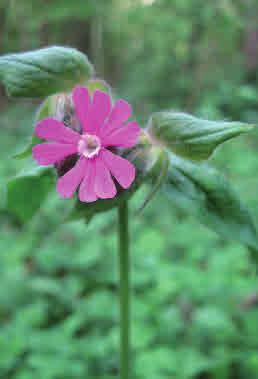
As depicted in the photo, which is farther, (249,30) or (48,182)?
(249,30)

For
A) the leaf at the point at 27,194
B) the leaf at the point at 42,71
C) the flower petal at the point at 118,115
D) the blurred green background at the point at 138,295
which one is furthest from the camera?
the blurred green background at the point at 138,295

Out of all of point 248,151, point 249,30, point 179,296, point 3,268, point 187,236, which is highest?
point 249,30

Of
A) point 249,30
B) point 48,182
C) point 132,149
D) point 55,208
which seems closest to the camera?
point 132,149

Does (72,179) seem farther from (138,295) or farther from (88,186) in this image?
(138,295)

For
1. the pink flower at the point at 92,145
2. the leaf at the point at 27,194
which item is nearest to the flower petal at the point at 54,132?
the pink flower at the point at 92,145

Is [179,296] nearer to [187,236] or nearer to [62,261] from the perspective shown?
[187,236]

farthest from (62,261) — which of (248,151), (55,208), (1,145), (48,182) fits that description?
(1,145)

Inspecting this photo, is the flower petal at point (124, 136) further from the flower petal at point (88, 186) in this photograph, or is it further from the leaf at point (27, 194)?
the leaf at point (27, 194)

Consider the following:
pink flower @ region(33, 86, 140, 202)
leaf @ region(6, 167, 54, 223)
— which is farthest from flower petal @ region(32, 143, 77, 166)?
leaf @ region(6, 167, 54, 223)
